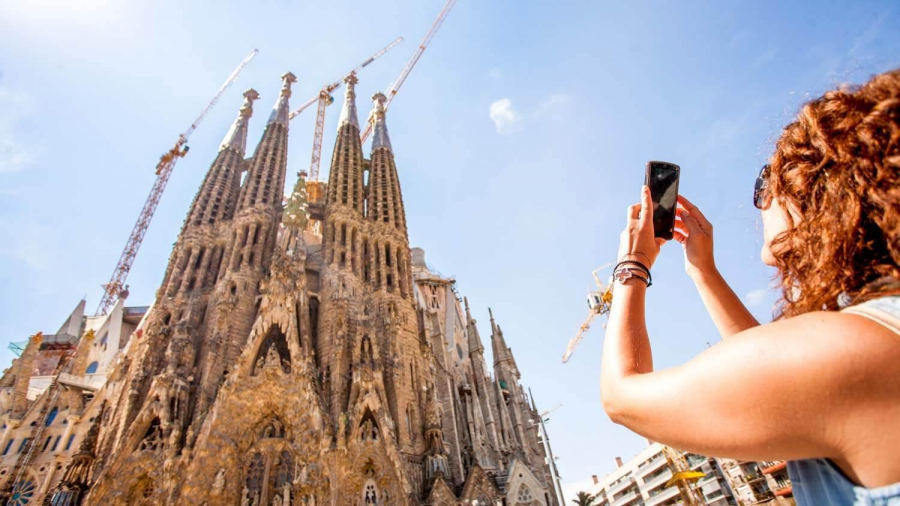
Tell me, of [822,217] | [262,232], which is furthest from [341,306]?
[822,217]

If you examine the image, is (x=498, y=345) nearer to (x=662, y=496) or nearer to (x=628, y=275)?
(x=662, y=496)

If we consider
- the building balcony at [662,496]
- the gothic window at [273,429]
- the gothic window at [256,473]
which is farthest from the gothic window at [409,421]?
the building balcony at [662,496]

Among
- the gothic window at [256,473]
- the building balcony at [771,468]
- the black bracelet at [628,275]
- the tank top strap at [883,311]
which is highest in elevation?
the building balcony at [771,468]

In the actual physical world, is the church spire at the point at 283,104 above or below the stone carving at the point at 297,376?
above

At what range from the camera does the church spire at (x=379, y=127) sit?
1296 inches

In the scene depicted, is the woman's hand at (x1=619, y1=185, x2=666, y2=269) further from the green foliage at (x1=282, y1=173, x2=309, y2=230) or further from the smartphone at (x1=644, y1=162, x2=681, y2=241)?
the green foliage at (x1=282, y1=173, x2=309, y2=230)

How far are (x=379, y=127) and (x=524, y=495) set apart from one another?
82.2 ft

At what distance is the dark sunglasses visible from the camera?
1.69m

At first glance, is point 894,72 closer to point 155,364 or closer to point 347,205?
point 155,364

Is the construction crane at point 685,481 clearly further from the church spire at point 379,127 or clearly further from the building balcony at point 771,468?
the church spire at point 379,127

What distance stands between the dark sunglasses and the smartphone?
13.3 inches

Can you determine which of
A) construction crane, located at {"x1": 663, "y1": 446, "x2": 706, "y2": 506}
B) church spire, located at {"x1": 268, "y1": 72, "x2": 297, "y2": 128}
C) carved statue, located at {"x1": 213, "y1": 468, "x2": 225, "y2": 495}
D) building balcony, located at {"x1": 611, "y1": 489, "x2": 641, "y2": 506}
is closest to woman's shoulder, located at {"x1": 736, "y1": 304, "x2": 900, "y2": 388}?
carved statue, located at {"x1": 213, "y1": 468, "x2": 225, "y2": 495}

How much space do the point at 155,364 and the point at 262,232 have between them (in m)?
8.42

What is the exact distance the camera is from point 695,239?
2.22 m
